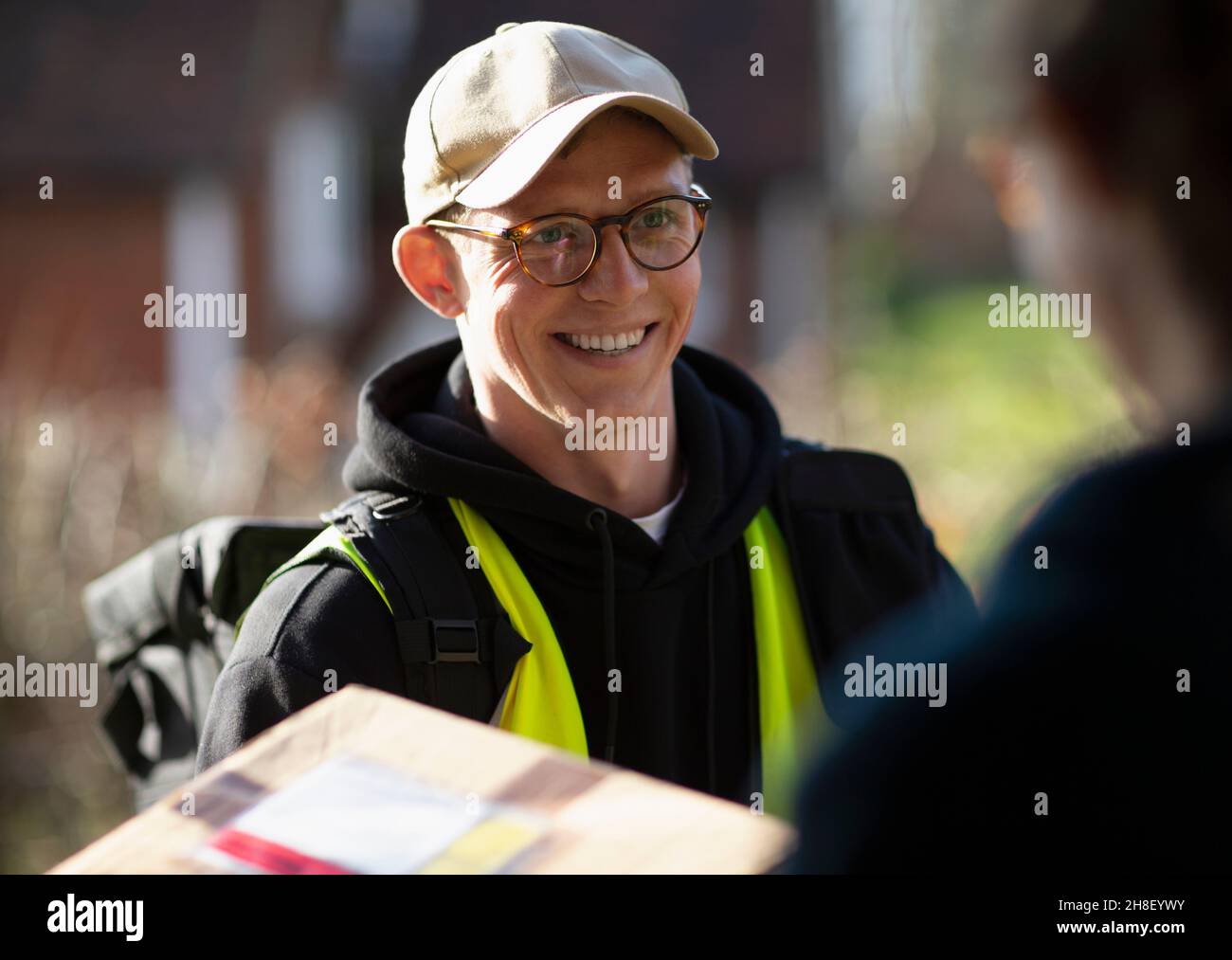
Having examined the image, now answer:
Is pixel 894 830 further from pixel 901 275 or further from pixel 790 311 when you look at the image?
pixel 901 275

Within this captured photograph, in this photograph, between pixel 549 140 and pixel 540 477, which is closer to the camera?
pixel 549 140

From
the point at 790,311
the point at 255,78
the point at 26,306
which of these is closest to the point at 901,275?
the point at 790,311

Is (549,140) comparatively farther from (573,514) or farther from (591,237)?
(573,514)

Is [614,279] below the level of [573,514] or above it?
above

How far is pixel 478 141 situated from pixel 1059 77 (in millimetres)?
1508

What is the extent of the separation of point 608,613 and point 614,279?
573 millimetres

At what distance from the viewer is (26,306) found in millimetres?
11359

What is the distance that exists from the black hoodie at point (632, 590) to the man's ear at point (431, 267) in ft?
0.59

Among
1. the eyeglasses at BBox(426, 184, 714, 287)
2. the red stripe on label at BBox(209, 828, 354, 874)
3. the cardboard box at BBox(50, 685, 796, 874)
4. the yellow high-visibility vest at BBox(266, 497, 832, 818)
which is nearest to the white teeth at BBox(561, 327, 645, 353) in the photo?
the eyeglasses at BBox(426, 184, 714, 287)

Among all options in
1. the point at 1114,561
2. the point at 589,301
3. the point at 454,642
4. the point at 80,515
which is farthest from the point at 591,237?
the point at 80,515

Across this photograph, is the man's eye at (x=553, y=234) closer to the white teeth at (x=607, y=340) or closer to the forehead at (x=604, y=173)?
the forehead at (x=604, y=173)

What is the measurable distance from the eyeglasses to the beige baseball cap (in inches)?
3.2

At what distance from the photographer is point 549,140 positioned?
7.43 ft

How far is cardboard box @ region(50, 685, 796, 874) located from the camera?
1531 millimetres
